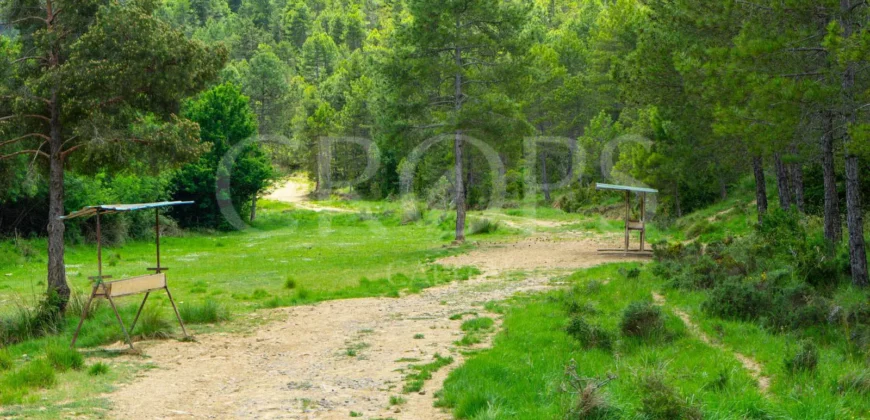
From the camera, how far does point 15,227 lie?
3209 centimetres

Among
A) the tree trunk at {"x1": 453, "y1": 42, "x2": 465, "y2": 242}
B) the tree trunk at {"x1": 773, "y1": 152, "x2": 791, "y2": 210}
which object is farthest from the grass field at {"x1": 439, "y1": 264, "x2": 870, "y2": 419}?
the tree trunk at {"x1": 453, "y1": 42, "x2": 465, "y2": 242}

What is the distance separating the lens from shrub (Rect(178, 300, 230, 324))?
1520cm

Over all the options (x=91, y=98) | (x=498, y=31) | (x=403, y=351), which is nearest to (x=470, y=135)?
(x=498, y=31)

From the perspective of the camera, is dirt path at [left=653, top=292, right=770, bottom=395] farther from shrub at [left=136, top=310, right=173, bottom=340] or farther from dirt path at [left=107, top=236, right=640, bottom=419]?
shrub at [left=136, top=310, right=173, bottom=340]

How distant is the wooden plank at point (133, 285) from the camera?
1229cm

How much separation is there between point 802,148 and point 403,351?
10.9 m

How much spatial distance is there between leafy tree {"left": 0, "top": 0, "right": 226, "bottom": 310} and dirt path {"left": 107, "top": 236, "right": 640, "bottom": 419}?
4.17m

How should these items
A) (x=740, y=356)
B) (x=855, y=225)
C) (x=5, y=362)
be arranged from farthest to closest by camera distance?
(x=855, y=225)
(x=5, y=362)
(x=740, y=356)

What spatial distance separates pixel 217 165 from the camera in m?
47.0

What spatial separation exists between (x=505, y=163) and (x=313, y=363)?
36.8m

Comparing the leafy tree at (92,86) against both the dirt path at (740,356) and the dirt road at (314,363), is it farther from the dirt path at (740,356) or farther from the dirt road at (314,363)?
the dirt path at (740,356)

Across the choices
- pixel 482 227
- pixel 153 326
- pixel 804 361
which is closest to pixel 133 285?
pixel 153 326

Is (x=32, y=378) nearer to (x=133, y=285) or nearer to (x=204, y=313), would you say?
(x=133, y=285)

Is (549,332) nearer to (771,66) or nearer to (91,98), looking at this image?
(771,66)
